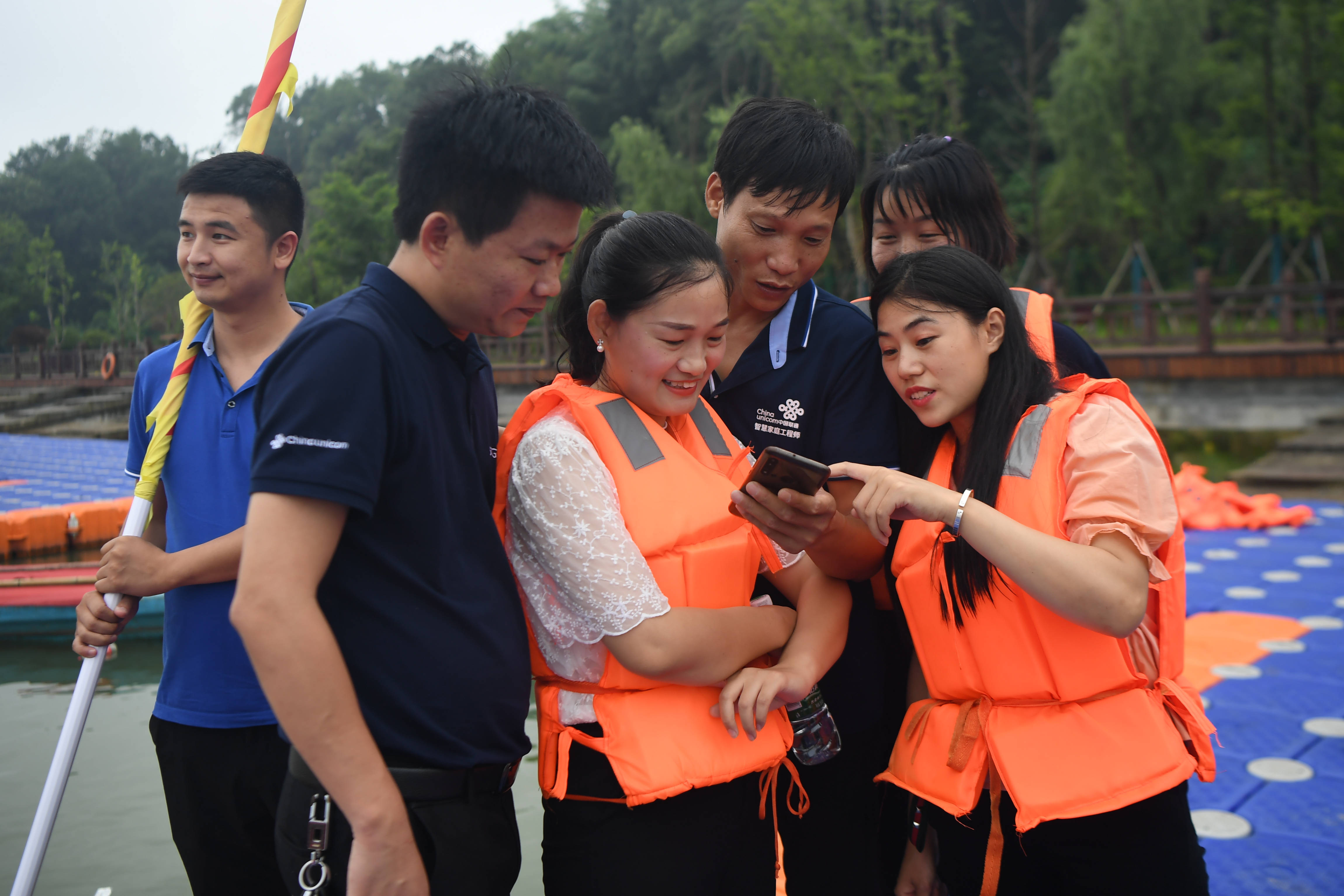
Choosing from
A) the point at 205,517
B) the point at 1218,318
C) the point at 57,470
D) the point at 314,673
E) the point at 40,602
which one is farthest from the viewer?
the point at 1218,318

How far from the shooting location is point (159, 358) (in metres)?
2.06

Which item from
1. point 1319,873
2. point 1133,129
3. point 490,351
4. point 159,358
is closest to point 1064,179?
point 1133,129

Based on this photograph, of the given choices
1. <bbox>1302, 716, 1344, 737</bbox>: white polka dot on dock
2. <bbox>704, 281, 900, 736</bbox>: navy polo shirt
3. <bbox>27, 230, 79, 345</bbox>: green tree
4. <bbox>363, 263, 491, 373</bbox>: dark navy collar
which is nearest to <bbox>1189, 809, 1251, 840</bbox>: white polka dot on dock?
<bbox>1302, 716, 1344, 737</bbox>: white polka dot on dock

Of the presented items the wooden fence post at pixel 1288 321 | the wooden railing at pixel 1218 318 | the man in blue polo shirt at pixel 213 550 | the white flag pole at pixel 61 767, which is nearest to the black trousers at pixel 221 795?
the man in blue polo shirt at pixel 213 550

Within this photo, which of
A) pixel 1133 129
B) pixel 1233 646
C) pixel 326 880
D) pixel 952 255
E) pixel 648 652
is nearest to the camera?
pixel 326 880

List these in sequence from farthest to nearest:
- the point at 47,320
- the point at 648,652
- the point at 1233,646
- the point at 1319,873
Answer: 1. the point at 1233,646
2. the point at 47,320
3. the point at 1319,873
4. the point at 648,652

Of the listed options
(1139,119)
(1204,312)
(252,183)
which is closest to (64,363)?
(252,183)

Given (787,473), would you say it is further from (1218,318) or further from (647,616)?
(1218,318)

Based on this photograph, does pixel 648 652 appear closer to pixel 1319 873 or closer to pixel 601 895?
pixel 601 895

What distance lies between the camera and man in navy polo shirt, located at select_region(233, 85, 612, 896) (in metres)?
1.08

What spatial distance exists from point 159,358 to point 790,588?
1.48m

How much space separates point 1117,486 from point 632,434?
745mm

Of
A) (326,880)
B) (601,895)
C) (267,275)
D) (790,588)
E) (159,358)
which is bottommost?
(601,895)

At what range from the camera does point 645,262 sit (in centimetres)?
146
